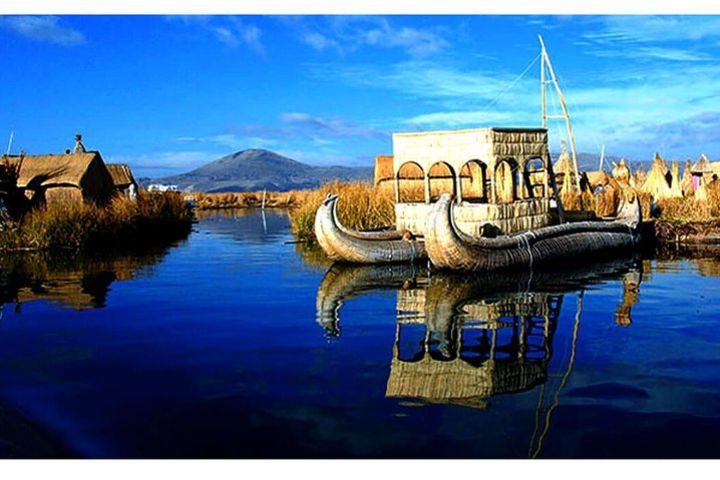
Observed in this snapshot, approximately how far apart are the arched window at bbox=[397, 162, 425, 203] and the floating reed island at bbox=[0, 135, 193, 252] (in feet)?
26.1

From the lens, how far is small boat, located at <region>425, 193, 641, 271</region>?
13531 millimetres

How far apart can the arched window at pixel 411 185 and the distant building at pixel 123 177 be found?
11784 millimetres

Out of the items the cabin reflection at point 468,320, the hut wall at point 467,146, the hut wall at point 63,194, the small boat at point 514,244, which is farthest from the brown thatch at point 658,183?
the hut wall at point 63,194

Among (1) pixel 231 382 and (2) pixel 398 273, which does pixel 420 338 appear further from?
(2) pixel 398 273

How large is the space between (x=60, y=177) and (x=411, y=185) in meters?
11.4

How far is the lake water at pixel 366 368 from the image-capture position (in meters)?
5.54

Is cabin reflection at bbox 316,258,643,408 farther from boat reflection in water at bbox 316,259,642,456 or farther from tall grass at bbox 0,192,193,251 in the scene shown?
tall grass at bbox 0,192,193,251

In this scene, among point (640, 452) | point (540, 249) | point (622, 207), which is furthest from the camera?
point (622, 207)

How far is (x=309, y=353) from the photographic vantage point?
27.3 feet

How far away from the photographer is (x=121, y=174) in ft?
103

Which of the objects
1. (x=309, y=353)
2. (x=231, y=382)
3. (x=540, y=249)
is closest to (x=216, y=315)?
(x=309, y=353)

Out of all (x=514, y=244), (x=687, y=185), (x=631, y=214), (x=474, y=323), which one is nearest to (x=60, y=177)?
(x=514, y=244)
